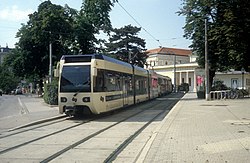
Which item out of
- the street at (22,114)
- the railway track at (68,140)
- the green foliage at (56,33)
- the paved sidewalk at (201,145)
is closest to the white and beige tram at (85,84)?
the street at (22,114)

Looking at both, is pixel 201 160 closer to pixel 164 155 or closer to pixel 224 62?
pixel 164 155

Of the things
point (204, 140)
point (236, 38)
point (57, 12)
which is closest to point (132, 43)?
point (57, 12)

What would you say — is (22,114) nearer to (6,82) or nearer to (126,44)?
(126,44)

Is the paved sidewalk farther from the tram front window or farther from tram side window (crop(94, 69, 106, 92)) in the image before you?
the tram front window

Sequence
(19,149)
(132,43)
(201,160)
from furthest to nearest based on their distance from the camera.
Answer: (132,43) → (19,149) → (201,160)

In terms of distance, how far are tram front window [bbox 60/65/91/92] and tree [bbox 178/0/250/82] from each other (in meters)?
18.3

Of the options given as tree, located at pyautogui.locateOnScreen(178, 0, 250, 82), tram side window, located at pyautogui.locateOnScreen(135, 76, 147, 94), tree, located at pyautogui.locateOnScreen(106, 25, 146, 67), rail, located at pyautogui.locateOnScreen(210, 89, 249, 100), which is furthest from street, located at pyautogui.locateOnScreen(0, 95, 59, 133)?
tree, located at pyautogui.locateOnScreen(106, 25, 146, 67)

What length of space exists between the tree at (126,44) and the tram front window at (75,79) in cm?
6910

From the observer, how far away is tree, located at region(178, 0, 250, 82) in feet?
113

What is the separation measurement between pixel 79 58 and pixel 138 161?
12477 millimetres

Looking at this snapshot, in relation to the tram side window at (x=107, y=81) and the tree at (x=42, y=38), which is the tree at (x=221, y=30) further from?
the tree at (x=42, y=38)

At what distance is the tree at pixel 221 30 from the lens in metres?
34.4

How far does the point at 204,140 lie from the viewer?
11555mm

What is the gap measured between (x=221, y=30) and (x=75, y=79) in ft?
73.2
